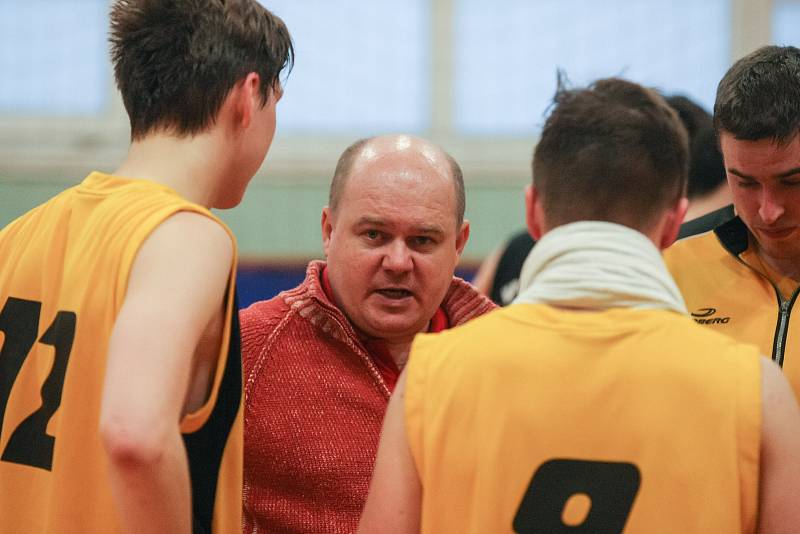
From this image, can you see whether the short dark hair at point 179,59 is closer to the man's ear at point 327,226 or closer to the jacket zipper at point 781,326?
the man's ear at point 327,226

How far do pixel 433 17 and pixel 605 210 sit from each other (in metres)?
4.87

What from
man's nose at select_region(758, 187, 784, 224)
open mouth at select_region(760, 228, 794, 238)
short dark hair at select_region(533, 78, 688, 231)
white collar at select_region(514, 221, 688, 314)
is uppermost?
short dark hair at select_region(533, 78, 688, 231)

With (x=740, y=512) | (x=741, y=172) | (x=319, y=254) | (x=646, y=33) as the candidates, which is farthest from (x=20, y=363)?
(x=646, y=33)

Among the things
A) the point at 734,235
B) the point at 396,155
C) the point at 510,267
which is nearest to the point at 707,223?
the point at 734,235

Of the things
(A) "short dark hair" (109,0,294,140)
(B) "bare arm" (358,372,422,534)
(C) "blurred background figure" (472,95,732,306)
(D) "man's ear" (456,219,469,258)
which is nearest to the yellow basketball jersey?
(A) "short dark hair" (109,0,294,140)

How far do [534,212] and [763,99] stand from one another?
899 mm

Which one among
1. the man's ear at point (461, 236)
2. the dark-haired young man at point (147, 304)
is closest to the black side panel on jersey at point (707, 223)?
the man's ear at point (461, 236)

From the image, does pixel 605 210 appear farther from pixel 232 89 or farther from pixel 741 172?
pixel 741 172

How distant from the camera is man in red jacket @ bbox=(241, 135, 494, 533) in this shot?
2.17 metres

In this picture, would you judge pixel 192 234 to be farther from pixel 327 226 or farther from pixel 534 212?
pixel 327 226

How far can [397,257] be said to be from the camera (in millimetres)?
2344

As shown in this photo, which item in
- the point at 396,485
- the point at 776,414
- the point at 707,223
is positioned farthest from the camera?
the point at 707,223

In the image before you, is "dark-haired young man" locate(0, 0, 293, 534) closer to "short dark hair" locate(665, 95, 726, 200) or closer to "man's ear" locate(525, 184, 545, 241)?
"man's ear" locate(525, 184, 545, 241)

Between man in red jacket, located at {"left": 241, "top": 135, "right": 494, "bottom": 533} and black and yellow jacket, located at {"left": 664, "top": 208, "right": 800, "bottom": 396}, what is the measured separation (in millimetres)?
499
